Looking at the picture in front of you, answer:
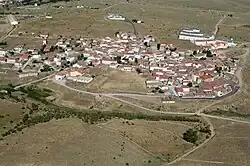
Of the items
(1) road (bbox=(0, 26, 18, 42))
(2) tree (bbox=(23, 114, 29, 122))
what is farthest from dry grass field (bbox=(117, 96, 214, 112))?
(1) road (bbox=(0, 26, 18, 42))

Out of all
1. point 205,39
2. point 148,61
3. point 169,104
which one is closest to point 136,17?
point 205,39

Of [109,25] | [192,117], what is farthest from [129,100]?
[109,25]

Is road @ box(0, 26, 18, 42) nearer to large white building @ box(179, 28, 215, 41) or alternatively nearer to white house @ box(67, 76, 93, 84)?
white house @ box(67, 76, 93, 84)

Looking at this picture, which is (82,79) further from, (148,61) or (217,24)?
(217,24)

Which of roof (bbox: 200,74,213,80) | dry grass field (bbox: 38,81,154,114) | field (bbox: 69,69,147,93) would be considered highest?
roof (bbox: 200,74,213,80)

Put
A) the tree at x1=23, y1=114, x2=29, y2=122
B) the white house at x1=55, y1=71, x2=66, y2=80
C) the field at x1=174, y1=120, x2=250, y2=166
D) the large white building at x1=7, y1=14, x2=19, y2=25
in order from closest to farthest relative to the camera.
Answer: the field at x1=174, y1=120, x2=250, y2=166, the tree at x1=23, y1=114, x2=29, y2=122, the white house at x1=55, y1=71, x2=66, y2=80, the large white building at x1=7, y1=14, x2=19, y2=25

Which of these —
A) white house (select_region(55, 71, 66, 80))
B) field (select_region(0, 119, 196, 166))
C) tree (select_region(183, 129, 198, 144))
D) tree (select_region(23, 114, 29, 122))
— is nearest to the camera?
field (select_region(0, 119, 196, 166))

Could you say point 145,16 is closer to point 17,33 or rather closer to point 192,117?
point 17,33
